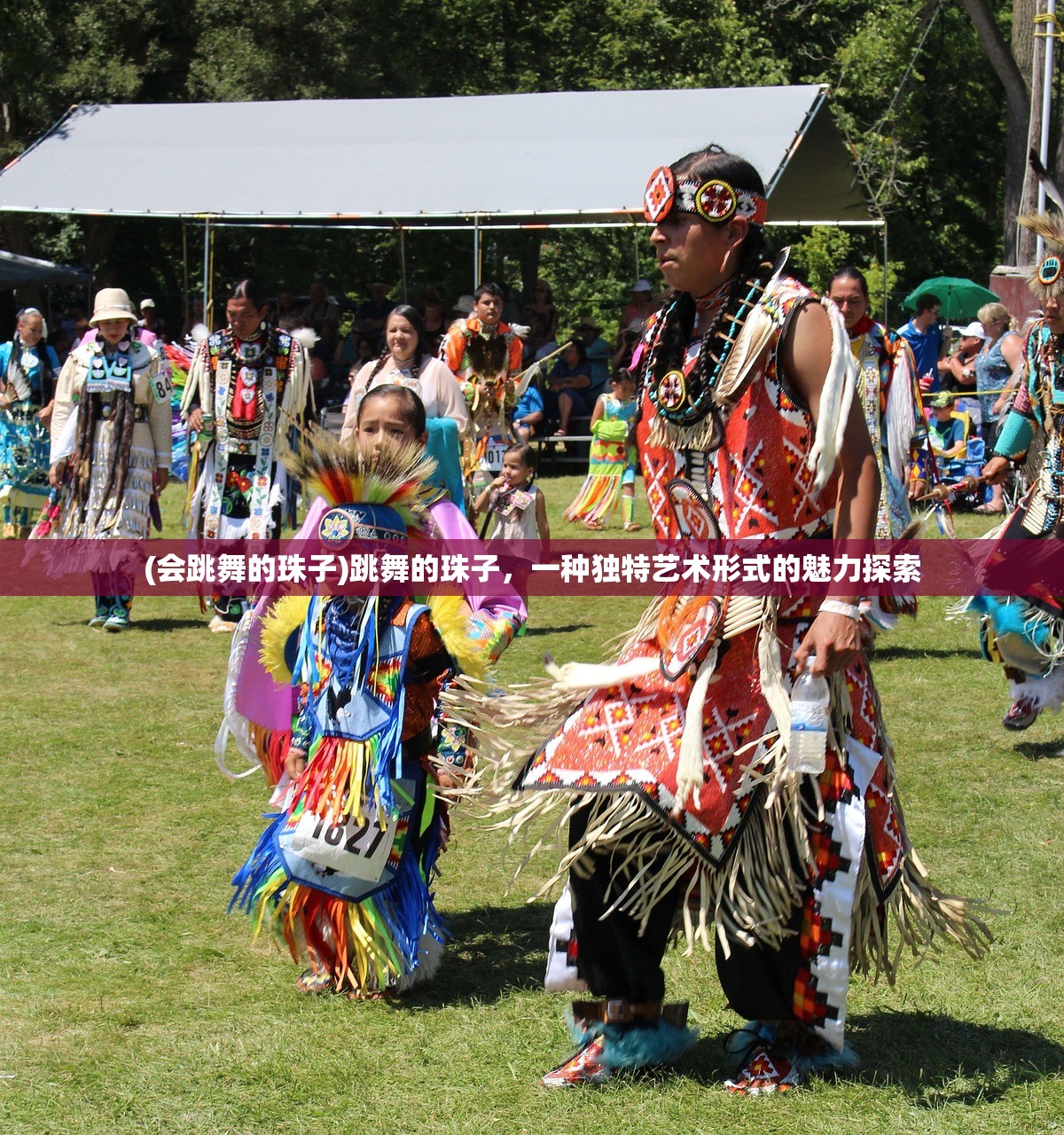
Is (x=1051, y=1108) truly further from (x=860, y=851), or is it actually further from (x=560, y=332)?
(x=560, y=332)

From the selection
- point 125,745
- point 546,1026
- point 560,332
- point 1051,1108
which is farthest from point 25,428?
point 560,332

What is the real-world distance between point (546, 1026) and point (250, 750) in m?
1.21

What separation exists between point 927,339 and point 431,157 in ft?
16.7

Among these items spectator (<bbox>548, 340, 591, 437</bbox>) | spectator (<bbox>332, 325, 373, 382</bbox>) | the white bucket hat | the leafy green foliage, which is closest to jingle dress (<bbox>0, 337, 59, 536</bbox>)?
the white bucket hat

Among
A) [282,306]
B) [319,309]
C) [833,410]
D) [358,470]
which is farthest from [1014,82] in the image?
[833,410]

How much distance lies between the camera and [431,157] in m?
15.7

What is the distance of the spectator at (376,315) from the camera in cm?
1694

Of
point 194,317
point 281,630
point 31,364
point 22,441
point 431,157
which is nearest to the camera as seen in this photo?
point 281,630

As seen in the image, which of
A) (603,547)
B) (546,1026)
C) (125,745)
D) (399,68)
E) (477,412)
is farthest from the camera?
(399,68)

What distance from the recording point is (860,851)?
3.08m

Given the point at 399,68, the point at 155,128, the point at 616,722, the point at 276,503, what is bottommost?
the point at 616,722

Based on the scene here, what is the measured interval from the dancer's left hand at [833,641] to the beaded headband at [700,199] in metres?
0.80

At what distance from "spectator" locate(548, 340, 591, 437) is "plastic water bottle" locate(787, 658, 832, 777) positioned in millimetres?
13007

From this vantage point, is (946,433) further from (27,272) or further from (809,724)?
(809,724)
